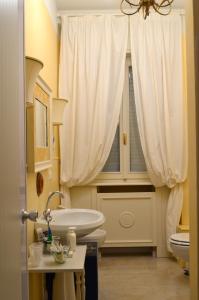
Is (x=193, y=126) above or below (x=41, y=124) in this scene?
below

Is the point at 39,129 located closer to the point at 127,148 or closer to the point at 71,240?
the point at 71,240

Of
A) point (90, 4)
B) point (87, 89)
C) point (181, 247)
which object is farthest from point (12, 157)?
point (90, 4)

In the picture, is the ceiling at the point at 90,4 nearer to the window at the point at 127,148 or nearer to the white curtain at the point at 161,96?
the white curtain at the point at 161,96

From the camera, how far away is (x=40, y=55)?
280 centimetres

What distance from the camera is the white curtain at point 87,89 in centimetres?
377

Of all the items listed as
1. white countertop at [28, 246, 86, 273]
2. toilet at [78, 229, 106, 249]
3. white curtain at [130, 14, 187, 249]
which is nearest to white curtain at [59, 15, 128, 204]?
white curtain at [130, 14, 187, 249]

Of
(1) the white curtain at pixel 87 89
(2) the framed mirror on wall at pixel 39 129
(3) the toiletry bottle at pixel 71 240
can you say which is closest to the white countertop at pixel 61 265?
(3) the toiletry bottle at pixel 71 240

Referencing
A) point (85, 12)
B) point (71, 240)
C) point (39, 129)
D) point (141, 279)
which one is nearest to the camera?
point (71, 240)

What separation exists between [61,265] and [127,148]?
2.32 meters

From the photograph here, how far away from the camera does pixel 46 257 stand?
2.04m

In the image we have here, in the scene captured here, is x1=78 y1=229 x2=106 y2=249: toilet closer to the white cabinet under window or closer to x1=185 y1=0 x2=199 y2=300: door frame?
the white cabinet under window

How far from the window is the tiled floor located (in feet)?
3.17

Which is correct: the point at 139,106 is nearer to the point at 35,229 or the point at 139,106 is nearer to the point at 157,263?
the point at 157,263

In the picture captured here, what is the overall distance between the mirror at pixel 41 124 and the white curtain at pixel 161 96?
151 cm
